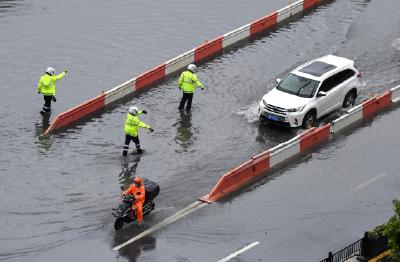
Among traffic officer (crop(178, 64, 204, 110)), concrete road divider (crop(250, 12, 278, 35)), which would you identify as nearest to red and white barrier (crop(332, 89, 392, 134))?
traffic officer (crop(178, 64, 204, 110))

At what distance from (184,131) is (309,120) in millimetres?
3889

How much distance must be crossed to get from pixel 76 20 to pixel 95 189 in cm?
1434

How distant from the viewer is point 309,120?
1195 inches

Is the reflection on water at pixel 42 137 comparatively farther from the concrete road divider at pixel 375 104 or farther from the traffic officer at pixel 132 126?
the concrete road divider at pixel 375 104

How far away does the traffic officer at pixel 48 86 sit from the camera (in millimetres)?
31156

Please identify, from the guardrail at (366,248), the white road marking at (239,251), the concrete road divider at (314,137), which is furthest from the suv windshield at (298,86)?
the guardrail at (366,248)

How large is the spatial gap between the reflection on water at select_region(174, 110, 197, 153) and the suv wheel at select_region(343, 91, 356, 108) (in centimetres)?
504

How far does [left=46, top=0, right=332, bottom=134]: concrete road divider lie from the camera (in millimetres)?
30859

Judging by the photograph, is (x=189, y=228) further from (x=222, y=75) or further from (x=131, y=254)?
(x=222, y=75)

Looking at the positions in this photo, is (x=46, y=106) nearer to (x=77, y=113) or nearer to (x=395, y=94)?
(x=77, y=113)

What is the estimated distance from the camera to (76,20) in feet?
130

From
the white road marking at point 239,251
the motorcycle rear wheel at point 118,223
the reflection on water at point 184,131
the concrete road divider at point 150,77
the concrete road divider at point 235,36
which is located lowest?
the white road marking at point 239,251

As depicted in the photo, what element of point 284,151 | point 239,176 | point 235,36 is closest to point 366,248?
point 239,176

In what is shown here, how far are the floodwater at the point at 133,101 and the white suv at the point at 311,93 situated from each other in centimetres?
70
